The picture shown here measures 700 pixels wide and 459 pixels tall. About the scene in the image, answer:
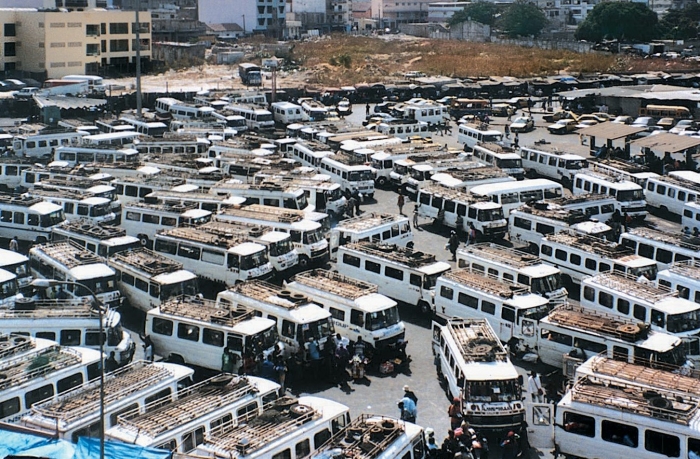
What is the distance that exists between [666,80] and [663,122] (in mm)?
21299

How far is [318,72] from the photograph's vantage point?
8875cm

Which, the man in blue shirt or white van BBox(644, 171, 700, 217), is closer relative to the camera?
the man in blue shirt

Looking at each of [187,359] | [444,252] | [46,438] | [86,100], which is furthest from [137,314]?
[86,100]

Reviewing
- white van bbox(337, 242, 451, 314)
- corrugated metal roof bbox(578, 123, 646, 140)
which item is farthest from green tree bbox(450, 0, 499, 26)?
white van bbox(337, 242, 451, 314)

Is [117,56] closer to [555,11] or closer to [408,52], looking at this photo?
[408,52]

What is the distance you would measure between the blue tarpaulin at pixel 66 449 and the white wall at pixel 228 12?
123530 millimetres

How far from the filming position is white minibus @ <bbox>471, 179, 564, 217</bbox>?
3553cm

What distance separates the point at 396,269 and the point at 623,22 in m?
97.0

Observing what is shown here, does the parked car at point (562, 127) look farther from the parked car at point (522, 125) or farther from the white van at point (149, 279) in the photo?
the white van at point (149, 279)

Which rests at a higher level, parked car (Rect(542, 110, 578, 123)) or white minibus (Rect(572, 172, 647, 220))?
parked car (Rect(542, 110, 578, 123))

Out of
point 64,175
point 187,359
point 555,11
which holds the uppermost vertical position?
point 555,11

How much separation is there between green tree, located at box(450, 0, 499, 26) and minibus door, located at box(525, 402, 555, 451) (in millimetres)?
126732

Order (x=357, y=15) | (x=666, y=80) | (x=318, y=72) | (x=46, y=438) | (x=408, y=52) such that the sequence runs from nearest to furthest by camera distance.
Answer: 1. (x=46, y=438)
2. (x=666, y=80)
3. (x=318, y=72)
4. (x=408, y=52)
5. (x=357, y=15)

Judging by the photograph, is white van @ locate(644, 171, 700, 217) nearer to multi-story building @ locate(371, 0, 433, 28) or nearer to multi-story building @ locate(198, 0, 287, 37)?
multi-story building @ locate(198, 0, 287, 37)
